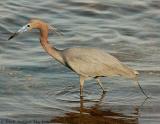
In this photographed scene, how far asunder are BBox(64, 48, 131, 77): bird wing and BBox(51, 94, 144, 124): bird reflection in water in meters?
0.64

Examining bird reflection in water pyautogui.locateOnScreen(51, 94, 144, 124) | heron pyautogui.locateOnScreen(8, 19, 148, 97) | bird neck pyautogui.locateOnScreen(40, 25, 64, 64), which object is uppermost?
bird neck pyautogui.locateOnScreen(40, 25, 64, 64)

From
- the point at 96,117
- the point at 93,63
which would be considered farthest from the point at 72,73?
the point at 96,117

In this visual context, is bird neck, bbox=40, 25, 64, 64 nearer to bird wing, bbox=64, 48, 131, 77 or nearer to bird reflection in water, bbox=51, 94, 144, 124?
bird wing, bbox=64, 48, 131, 77

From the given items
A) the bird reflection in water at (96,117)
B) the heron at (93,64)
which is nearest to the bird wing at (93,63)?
the heron at (93,64)

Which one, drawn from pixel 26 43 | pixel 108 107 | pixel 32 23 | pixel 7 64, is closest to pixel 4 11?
pixel 26 43

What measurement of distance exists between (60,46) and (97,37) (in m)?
0.99

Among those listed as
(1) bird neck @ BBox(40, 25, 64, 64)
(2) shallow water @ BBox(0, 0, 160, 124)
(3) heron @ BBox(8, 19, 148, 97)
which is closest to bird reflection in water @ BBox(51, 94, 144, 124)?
(2) shallow water @ BBox(0, 0, 160, 124)

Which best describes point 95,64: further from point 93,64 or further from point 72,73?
point 72,73

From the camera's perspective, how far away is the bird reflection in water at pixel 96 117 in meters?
8.07

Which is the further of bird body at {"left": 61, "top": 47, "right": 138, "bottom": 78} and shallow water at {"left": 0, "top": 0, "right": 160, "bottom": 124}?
bird body at {"left": 61, "top": 47, "right": 138, "bottom": 78}

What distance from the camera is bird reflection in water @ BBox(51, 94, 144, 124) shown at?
8.07 meters

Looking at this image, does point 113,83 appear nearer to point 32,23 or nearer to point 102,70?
point 102,70

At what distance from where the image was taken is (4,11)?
14508mm

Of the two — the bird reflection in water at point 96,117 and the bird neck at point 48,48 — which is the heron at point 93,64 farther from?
the bird reflection in water at point 96,117
